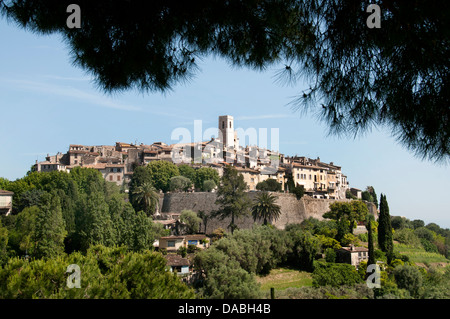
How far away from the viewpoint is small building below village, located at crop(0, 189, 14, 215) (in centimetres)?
4994

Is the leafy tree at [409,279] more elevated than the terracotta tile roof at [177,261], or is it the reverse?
the terracotta tile roof at [177,261]

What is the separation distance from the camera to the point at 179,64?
580 cm

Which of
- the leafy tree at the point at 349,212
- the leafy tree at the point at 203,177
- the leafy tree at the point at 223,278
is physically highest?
the leafy tree at the point at 203,177

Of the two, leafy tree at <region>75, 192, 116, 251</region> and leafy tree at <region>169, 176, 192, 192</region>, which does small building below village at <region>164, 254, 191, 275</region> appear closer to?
leafy tree at <region>75, 192, 116, 251</region>

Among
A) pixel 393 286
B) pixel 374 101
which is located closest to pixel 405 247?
pixel 393 286

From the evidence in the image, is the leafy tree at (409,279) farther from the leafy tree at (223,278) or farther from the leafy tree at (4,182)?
the leafy tree at (4,182)

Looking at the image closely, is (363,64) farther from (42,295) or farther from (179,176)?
(179,176)

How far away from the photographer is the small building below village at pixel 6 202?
49938 millimetres

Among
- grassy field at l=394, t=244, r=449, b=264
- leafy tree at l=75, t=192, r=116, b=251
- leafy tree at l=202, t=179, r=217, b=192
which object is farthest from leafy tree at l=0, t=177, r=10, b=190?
grassy field at l=394, t=244, r=449, b=264

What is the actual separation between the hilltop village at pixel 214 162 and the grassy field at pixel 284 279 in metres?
30.5

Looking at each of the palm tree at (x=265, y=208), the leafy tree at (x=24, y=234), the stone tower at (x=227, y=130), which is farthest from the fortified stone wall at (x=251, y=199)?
the stone tower at (x=227, y=130)

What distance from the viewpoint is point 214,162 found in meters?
77.4

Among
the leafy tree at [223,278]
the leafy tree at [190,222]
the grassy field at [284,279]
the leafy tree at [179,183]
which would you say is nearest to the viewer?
the leafy tree at [223,278]

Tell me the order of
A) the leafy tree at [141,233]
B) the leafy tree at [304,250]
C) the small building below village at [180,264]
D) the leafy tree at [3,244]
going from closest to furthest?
the small building below village at [180,264]
the leafy tree at [3,244]
the leafy tree at [141,233]
the leafy tree at [304,250]
